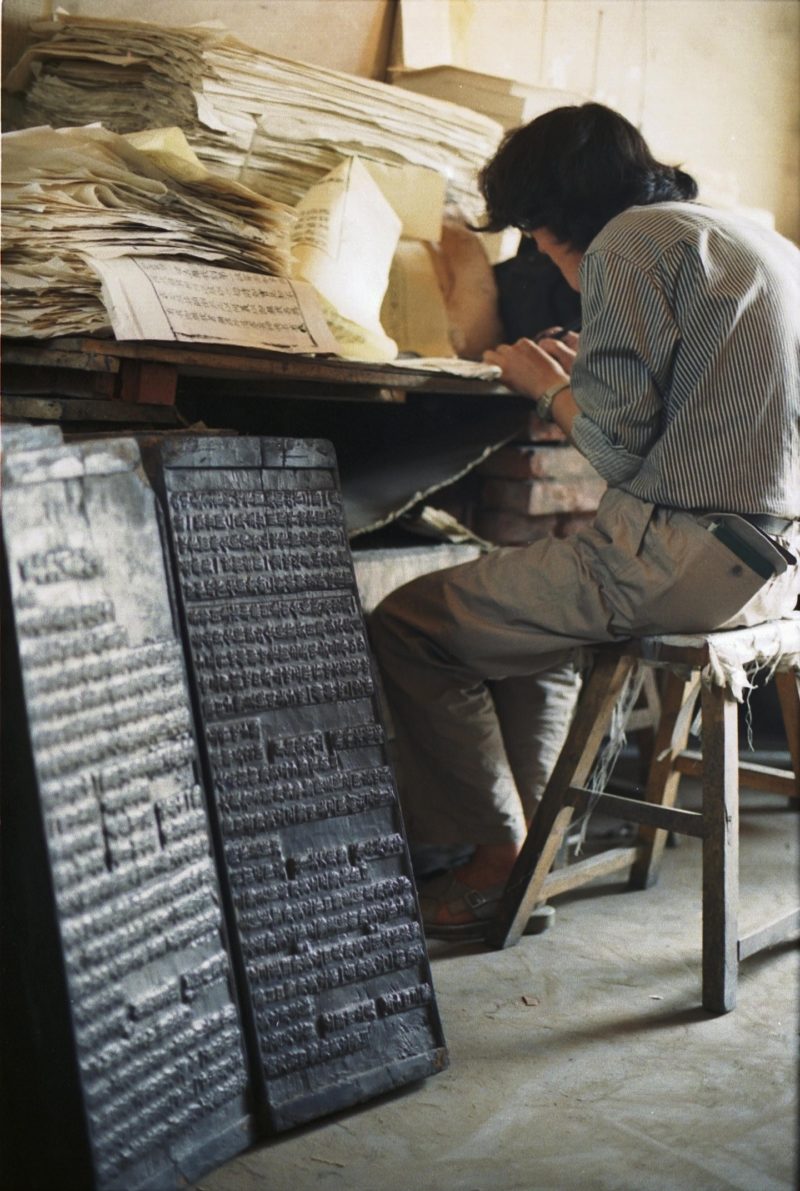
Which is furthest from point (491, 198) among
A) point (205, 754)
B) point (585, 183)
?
point (205, 754)

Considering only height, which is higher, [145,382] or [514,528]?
[145,382]

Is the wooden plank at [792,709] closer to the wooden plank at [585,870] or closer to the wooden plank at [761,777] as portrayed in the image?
the wooden plank at [761,777]

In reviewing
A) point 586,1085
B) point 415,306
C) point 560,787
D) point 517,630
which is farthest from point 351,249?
point 586,1085

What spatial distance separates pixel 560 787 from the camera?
227 cm

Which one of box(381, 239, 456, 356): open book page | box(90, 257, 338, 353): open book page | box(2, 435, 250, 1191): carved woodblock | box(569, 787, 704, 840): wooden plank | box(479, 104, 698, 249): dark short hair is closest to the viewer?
box(2, 435, 250, 1191): carved woodblock

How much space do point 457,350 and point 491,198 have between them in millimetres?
493

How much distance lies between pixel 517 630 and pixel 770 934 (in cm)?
69

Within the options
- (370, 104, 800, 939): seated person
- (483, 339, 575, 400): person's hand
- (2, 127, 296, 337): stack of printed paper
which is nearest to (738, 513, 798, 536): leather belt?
(370, 104, 800, 939): seated person

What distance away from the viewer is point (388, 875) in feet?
5.93

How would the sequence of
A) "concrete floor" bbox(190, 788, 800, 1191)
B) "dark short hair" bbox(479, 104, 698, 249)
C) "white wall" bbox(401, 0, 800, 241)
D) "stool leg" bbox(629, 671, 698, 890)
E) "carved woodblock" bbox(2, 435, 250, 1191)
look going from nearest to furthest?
"carved woodblock" bbox(2, 435, 250, 1191), "concrete floor" bbox(190, 788, 800, 1191), "dark short hair" bbox(479, 104, 698, 249), "stool leg" bbox(629, 671, 698, 890), "white wall" bbox(401, 0, 800, 241)

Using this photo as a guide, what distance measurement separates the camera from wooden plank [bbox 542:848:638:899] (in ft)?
7.67

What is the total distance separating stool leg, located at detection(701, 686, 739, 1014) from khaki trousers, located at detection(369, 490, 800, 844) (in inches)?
6.8

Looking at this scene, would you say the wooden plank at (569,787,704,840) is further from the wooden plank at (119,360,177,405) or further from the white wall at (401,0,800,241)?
the white wall at (401,0,800,241)

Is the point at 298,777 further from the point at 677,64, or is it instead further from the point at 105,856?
the point at 677,64
